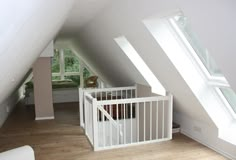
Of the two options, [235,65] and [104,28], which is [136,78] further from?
[235,65]

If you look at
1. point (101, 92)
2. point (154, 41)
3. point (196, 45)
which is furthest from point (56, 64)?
point (196, 45)

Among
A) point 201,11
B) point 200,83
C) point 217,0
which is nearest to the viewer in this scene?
point 217,0

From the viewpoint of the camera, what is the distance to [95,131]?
3.50 m

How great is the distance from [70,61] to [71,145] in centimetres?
594

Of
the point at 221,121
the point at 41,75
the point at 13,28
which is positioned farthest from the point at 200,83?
the point at 41,75

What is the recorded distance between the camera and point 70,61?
924cm

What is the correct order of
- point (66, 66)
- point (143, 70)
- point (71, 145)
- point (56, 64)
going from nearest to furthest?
point (71, 145)
point (143, 70)
point (56, 64)
point (66, 66)

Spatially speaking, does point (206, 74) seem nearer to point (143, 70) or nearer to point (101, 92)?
point (143, 70)

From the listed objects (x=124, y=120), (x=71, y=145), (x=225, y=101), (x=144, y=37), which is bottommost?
(x=71, y=145)

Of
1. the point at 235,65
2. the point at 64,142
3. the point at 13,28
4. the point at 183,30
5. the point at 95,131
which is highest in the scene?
the point at 183,30

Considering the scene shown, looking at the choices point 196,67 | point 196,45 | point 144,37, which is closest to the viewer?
point 196,45

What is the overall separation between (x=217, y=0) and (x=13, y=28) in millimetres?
1434

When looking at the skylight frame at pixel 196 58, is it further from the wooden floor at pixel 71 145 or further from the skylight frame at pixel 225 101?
the wooden floor at pixel 71 145

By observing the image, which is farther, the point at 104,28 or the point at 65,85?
the point at 65,85
